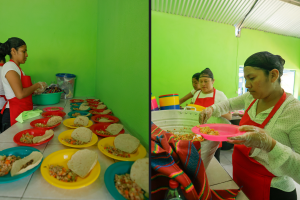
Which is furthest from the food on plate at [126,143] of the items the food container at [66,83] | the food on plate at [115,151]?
the food container at [66,83]

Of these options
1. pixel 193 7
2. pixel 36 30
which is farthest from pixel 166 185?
pixel 36 30

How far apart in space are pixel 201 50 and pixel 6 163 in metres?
1.10

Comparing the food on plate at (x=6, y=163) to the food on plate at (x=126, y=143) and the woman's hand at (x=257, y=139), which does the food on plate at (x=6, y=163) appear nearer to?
the food on plate at (x=126, y=143)

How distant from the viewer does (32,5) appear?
2094 millimetres

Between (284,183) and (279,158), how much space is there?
19cm

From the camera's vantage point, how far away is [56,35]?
240 cm

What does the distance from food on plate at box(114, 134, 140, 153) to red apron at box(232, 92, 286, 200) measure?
53 cm

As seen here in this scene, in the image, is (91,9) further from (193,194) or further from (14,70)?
(193,194)

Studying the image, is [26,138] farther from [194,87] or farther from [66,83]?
[66,83]

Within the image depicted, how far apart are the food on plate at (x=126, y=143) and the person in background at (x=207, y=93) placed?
0.47 meters

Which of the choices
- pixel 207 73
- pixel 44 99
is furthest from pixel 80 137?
pixel 44 99

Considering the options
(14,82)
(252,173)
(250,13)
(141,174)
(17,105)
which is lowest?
(252,173)

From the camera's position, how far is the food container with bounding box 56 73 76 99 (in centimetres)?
249

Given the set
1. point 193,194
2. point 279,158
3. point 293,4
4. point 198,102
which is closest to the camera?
point 193,194
